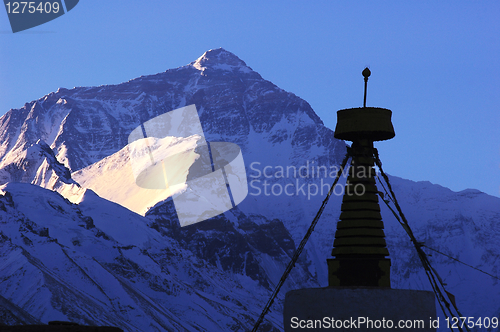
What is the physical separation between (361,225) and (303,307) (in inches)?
120

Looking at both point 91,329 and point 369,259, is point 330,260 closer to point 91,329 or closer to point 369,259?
point 369,259

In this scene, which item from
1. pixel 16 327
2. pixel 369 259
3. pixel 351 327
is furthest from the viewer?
pixel 16 327

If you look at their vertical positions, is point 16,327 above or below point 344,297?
below

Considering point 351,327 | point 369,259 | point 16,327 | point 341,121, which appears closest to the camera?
point 351,327

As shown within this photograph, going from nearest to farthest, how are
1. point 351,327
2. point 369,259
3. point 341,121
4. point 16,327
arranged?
point 351,327
point 369,259
point 341,121
point 16,327

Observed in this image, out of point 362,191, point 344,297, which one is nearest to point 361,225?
point 362,191

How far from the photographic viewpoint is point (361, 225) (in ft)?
→ 74.6

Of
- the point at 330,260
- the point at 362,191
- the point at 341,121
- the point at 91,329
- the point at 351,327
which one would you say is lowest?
the point at 91,329

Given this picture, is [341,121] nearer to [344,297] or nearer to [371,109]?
[371,109]

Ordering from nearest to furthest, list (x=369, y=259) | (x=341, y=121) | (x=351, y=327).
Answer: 1. (x=351, y=327)
2. (x=369, y=259)
3. (x=341, y=121)

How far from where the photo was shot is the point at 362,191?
912 inches

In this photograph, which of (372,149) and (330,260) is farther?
(372,149)

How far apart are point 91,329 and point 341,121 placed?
12406 mm

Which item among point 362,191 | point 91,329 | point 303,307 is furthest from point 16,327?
point 362,191
